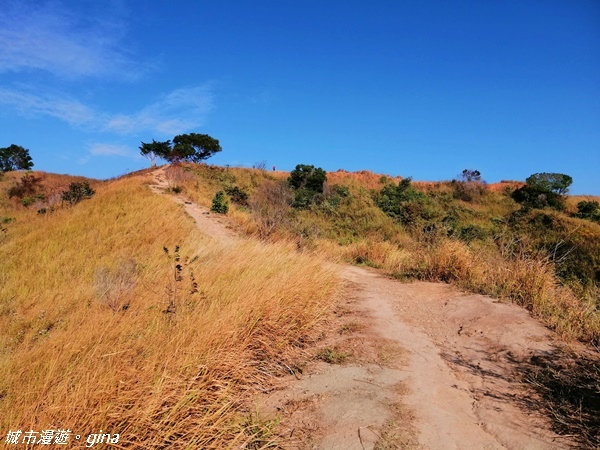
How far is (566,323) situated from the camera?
4.18 meters

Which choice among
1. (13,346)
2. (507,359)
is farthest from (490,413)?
(13,346)

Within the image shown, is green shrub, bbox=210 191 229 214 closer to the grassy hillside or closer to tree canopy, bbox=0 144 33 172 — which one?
the grassy hillside

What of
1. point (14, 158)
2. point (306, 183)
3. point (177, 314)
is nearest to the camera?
point (177, 314)

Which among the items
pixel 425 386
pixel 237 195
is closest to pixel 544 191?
pixel 237 195

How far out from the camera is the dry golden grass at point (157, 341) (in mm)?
2262

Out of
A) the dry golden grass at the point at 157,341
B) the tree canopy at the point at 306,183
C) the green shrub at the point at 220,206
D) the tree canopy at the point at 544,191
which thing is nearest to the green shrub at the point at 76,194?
the green shrub at the point at 220,206

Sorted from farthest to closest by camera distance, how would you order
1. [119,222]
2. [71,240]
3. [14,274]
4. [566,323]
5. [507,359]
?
[119,222], [71,240], [14,274], [566,323], [507,359]

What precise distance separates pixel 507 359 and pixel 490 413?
109 cm

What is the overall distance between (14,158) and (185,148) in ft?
74.6

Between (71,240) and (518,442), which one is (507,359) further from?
(71,240)

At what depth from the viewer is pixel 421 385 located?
3.18 m

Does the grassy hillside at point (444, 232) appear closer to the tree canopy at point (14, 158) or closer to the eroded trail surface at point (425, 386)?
the eroded trail surface at point (425, 386)

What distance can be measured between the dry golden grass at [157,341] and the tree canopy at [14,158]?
143 ft

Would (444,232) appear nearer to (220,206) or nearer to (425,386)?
(425,386)
